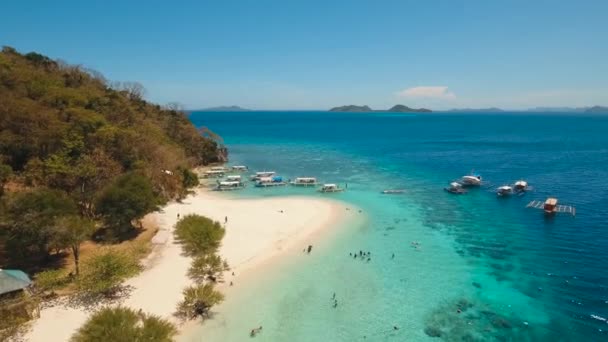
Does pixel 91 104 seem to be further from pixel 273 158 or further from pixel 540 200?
pixel 540 200

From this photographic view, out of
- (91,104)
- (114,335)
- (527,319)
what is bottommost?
(527,319)

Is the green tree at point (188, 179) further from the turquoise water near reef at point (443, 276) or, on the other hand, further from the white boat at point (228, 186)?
the turquoise water near reef at point (443, 276)

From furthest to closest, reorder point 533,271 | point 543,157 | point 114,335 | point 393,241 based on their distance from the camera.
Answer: point 543,157, point 393,241, point 533,271, point 114,335

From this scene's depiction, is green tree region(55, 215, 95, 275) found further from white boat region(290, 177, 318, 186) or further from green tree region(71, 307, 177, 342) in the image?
white boat region(290, 177, 318, 186)

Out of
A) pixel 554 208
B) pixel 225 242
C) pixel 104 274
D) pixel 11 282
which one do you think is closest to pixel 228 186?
pixel 225 242

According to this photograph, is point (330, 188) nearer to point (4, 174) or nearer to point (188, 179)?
point (188, 179)

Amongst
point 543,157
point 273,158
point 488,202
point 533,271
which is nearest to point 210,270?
point 533,271
